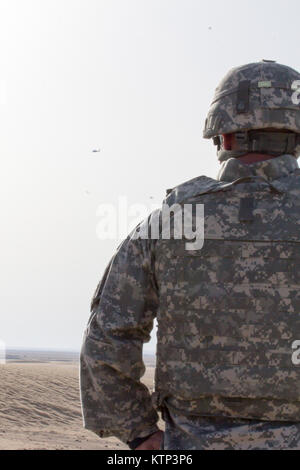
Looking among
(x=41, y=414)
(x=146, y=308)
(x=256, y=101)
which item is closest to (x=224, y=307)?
(x=146, y=308)

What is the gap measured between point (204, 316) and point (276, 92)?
116cm

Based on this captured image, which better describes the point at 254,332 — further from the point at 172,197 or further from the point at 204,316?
the point at 172,197

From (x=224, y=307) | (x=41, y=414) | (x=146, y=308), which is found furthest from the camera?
(x=41, y=414)

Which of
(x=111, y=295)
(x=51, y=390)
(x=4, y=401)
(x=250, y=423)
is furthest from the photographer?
(x=51, y=390)

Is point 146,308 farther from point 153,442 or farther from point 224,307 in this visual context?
point 153,442

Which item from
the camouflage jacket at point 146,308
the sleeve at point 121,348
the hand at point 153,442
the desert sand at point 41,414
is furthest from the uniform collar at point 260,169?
the desert sand at point 41,414

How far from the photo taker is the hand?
3.75m

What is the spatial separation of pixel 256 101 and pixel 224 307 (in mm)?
1028

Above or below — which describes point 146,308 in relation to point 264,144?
below

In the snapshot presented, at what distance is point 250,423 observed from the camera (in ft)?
11.2

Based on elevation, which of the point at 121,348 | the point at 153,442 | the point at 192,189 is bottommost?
the point at 153,442

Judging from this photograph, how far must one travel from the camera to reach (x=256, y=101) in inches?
151

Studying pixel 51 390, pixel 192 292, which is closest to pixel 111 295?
pixel 192 292

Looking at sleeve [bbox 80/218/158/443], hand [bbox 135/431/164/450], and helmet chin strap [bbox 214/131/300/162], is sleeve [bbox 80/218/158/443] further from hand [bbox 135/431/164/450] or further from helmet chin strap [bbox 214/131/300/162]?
helmet chin strap [bbox 214/131/300/162]
